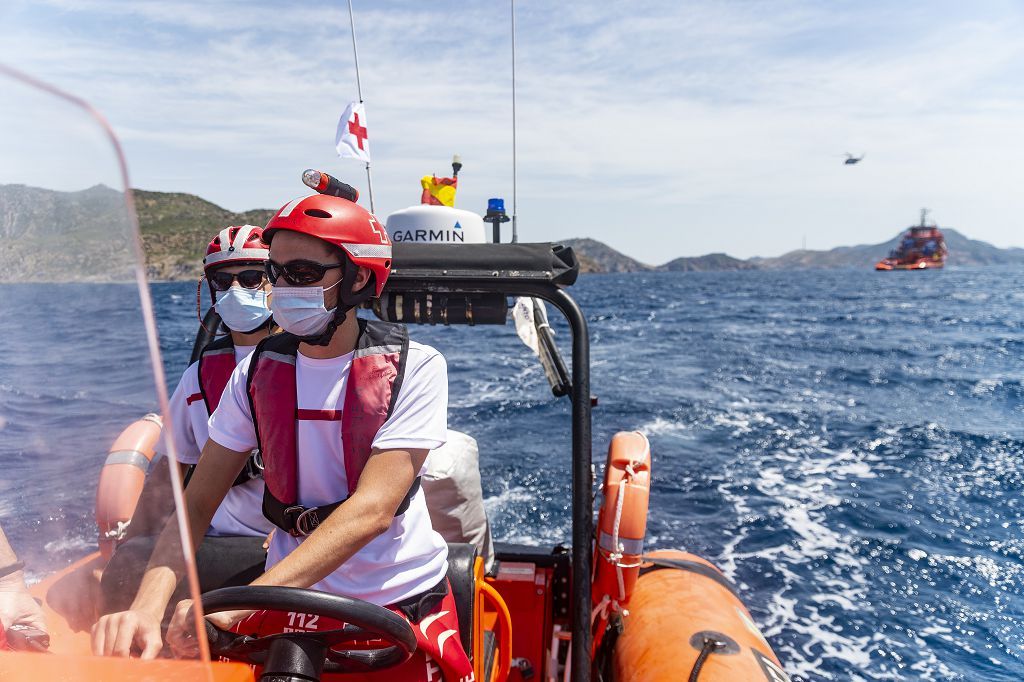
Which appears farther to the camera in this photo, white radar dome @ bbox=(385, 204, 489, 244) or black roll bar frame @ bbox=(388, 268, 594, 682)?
white radar dome @ bbox=(385, 204, 489, 244)

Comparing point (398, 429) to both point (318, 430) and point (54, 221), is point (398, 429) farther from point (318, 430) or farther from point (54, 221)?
point (54, 221)

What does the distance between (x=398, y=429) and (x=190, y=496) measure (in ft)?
1.94

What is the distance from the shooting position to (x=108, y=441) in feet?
3.49

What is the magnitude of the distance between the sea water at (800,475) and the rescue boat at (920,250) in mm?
85131

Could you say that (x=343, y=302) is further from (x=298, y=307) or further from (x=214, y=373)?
(x=214, y=373)

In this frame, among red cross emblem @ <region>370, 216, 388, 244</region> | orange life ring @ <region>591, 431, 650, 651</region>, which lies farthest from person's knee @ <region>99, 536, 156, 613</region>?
orange life ring @ <region>591, 431, 650, 651</region>

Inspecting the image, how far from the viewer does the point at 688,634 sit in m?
3.11

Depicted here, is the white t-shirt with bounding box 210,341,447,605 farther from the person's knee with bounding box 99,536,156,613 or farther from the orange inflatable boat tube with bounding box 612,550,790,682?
the orange inflatable boat tube with bounding box 612,550,790,682

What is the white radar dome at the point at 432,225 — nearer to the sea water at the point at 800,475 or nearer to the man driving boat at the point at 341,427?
the man driving boat at the point at 341,427

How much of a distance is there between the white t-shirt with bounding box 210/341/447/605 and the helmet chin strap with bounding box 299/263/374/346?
0.24 ft

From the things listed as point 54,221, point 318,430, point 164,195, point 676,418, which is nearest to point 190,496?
point 318,430

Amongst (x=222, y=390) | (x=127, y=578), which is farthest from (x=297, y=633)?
(x=222, y=390)

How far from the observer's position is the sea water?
450 cm

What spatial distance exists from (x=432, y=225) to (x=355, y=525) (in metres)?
1.62
